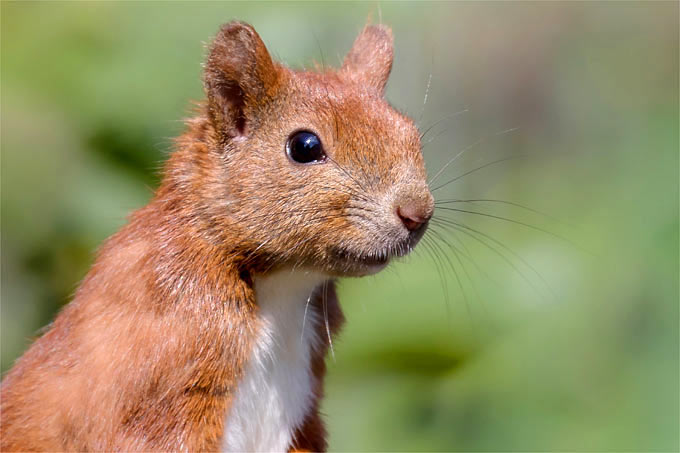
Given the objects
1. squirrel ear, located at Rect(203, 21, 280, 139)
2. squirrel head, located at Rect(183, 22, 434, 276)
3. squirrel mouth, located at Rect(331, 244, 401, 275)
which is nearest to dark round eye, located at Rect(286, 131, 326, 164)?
squirrel head, located at Rect(183, 22, 434, 276)

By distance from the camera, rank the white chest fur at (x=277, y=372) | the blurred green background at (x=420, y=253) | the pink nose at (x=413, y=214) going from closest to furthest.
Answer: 1. the pink nose at (x=413, y=214)
2. the white chest fur at (x=277, y=372)
3. the blurred green background at (x=420, y=253)

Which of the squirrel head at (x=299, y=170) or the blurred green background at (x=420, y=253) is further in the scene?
the blurred green background at (x=420, y=253)

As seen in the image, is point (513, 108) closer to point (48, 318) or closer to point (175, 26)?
point (175, 26)

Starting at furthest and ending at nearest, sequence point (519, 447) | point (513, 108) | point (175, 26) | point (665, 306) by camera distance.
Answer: point (513, 108)
point (175, 26)
point (665, 306)
point (519, 447)

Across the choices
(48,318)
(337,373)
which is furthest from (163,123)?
(337,373)

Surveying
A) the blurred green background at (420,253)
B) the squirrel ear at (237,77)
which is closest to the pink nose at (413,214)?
the squirrel ear at (237,77)

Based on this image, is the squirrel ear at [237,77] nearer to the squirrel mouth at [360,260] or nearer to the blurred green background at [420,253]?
the squirrel mouth at [360,260]

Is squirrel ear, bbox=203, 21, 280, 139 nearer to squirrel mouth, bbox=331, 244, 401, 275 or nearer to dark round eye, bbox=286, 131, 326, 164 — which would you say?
dark round eye, bbox=286, 131, 326, 164

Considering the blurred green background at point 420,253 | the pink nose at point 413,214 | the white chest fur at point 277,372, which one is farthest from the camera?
the blurred green background at point 420,253
